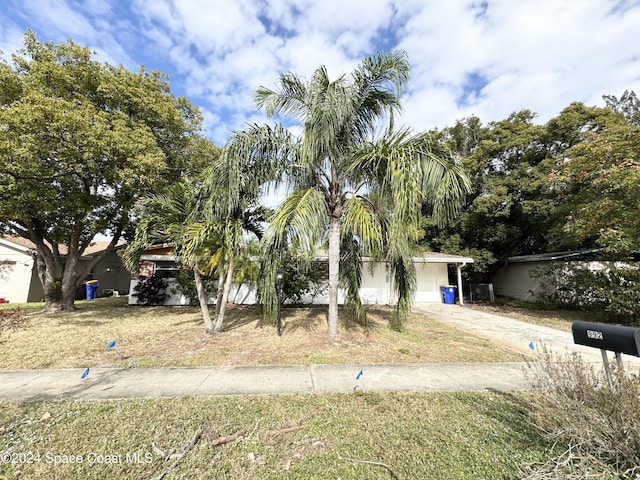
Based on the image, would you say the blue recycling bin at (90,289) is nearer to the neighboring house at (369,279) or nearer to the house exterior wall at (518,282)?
the neighboring house at (369,279)

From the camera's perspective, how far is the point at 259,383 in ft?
13.3

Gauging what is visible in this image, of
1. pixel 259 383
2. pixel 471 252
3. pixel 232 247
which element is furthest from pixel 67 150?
pixel 471 252

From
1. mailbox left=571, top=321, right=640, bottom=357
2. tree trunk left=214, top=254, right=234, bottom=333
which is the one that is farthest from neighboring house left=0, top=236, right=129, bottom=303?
mailbox left=571, top=321, right=640, bottom=357

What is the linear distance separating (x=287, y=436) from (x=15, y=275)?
2019 centimetres

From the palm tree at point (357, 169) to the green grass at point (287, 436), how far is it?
306cm

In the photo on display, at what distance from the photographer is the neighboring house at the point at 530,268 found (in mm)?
12172

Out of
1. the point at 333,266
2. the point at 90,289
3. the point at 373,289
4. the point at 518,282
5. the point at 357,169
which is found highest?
the point at 357,169

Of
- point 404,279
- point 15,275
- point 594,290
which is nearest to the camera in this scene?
point 404,279

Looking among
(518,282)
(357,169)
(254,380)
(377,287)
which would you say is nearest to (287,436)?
(254,380)

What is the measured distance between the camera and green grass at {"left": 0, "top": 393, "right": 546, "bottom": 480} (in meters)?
2.33

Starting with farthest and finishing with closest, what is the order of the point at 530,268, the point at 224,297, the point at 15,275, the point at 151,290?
1. the point at 530,268
2. the point at 15,275
3. the point at 151,290
4. the point at 224,297

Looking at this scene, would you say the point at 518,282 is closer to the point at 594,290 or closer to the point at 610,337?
the point at 594,290

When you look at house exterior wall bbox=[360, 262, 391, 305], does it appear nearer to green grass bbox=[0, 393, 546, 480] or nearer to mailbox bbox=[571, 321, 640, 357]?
green grass bbox=[0, 393, 546, 480]

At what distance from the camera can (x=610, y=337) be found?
226cm
